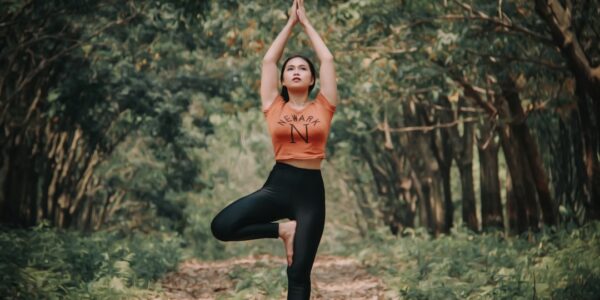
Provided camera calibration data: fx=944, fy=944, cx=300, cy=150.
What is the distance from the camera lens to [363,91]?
84.1 ft

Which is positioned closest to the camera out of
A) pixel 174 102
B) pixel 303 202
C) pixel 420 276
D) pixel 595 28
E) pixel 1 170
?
pixel 303 202

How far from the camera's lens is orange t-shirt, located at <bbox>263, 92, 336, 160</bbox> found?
6680mm

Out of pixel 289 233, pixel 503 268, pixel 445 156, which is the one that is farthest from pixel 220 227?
pixel 445 156

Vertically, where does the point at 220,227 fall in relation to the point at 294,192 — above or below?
below

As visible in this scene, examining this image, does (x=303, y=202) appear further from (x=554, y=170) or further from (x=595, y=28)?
(x=554, y=170)

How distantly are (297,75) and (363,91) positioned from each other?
1889 centimetres

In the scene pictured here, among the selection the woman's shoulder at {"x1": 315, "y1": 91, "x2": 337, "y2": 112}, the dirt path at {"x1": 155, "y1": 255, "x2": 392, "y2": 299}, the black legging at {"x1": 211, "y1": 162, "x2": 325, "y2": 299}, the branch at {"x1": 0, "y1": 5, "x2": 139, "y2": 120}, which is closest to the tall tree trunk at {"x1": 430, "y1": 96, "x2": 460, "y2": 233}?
the dirt path at {"x1": 155, "y1": 255, "x2": 392, "y2": 299}

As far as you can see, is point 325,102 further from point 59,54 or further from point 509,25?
point 59,54

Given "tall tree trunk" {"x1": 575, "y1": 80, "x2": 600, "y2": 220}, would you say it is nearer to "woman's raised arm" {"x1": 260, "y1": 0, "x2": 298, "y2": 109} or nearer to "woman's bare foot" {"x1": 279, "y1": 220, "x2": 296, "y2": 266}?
"woman's raised arm" {"x1": 260, "y1": 0, "x2": 298, "y2": 109}

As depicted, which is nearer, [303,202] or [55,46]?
[303,202]

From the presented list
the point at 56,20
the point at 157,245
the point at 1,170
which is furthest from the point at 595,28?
the point at 157,245

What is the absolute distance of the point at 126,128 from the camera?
97.7ft

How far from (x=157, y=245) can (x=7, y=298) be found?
52.0 ft

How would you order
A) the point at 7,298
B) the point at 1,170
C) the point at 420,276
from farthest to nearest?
the point at 1,170
the point at 420,276
the point at 7,298
